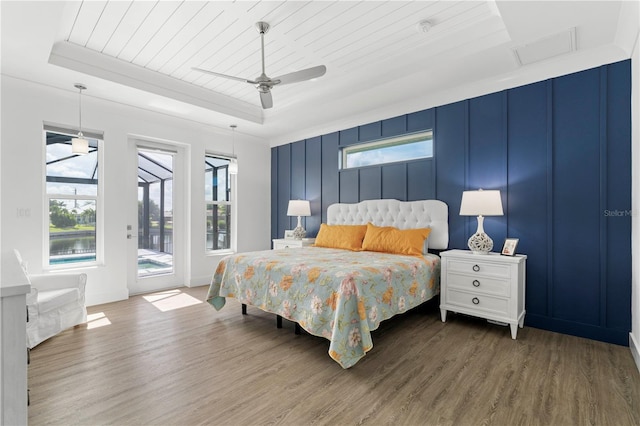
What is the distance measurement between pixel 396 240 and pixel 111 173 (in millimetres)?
3828

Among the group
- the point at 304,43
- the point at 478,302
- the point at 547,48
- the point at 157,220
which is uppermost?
the point at 304,43

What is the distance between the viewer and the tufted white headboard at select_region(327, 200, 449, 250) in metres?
3.88

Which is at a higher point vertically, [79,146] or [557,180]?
A: [79,146]

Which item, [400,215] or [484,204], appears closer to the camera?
[484,204]

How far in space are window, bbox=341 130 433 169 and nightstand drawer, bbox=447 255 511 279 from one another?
149 centimetres

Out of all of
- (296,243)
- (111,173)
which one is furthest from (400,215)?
(111,173)

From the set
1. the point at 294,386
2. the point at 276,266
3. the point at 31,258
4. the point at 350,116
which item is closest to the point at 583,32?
the point at 350,116

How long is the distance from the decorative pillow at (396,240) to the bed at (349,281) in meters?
0.01

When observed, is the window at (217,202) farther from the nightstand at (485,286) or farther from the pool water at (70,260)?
the nightstand at (485,286)

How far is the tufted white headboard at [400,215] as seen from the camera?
153 inches

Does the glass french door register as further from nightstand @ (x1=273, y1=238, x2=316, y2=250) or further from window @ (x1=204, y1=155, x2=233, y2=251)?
nightstand @ (x1=273, y1=238, x2=316, y2=250)

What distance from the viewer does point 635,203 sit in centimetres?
262

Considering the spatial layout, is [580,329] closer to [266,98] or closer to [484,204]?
[484,204]

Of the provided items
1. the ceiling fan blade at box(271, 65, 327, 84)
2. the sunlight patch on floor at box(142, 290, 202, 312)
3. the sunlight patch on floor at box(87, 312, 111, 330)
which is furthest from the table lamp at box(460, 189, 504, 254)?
the sunlight patch on floor at box(87, 312, 111, 330)
